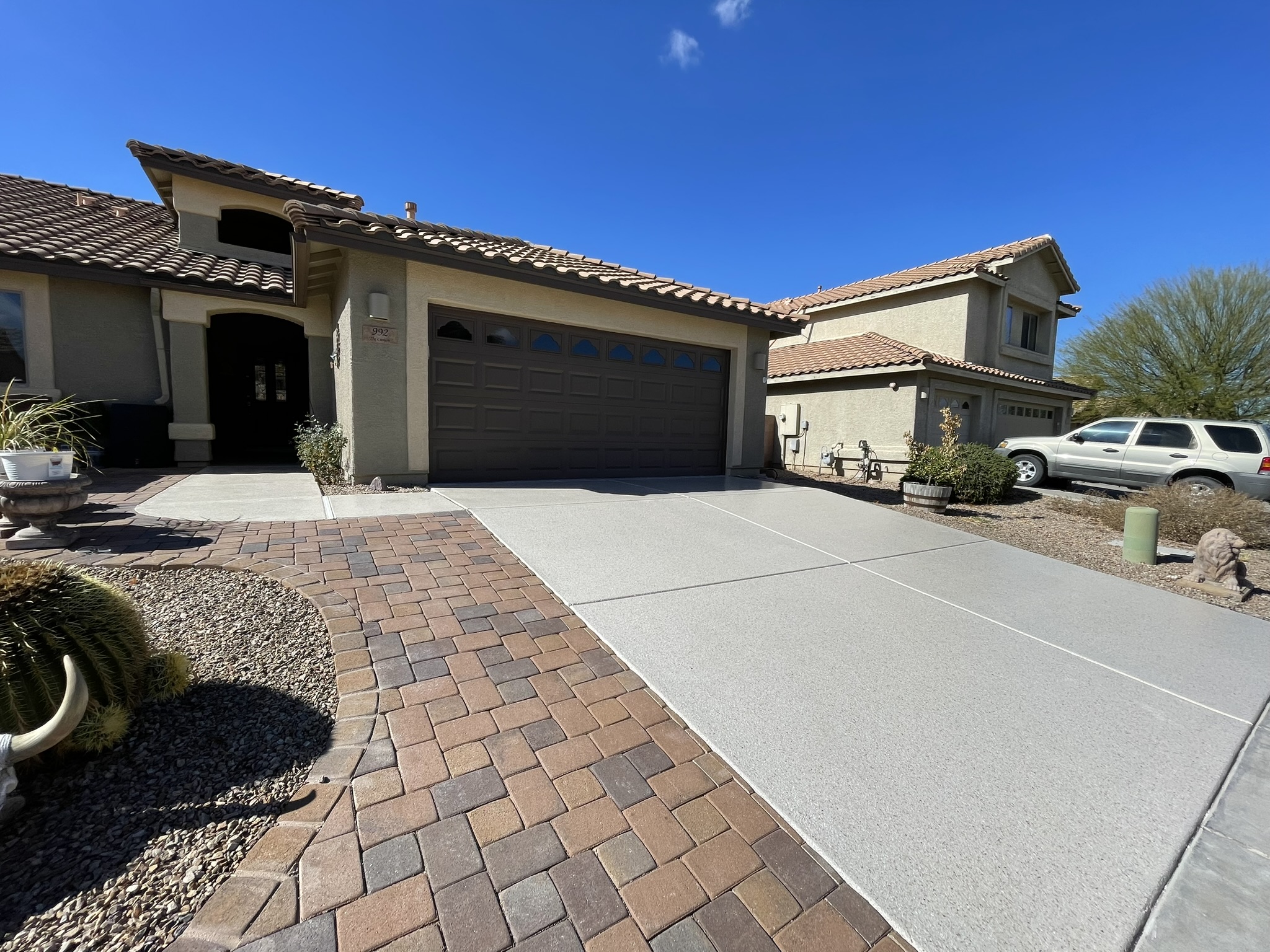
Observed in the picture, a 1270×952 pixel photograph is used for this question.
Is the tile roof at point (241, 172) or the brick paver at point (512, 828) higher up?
the tile roof at point (241, 172)

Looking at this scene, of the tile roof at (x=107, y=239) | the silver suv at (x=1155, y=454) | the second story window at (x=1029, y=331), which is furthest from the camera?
the second story window at (x=1029, y=331)

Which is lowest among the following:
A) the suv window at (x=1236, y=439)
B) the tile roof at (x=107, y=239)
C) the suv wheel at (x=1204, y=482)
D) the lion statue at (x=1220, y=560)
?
the lion statue at (x=1220, y=560)

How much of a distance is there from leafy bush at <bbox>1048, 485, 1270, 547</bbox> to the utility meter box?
781cm

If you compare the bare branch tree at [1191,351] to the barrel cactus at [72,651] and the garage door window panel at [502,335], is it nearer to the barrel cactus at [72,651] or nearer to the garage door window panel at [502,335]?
the garage door window panel at [502,335]

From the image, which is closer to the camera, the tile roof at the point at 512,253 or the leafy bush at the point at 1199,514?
the tile roof at the point at 512,253

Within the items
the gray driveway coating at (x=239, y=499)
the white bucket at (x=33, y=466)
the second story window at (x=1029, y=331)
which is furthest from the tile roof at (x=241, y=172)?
the second story window at (x=1029, y=331)

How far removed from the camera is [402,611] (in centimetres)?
337

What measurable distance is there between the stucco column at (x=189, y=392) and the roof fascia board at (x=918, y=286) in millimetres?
17719

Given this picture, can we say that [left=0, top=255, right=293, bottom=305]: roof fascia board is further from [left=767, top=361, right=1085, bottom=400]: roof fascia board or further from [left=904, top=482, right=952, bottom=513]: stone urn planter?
[left=767, top=361, right=1085, bottom=400]: roof fascia board

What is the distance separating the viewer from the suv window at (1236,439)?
1005 cm

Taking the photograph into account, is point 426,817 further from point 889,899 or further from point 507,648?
point 889,899

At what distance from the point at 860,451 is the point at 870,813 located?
13.4 metres

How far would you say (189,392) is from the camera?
9.21 meters

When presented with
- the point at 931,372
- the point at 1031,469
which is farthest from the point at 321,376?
the point at 1031,469
